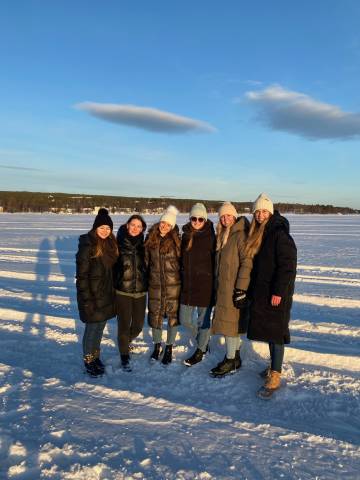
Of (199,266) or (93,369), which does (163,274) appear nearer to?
(199,266)

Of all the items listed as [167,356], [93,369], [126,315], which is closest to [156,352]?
[167,356]

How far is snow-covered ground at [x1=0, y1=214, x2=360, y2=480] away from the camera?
254 cm

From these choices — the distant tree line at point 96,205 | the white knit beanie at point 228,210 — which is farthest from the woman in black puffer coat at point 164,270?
the distant tree line at point 96,205

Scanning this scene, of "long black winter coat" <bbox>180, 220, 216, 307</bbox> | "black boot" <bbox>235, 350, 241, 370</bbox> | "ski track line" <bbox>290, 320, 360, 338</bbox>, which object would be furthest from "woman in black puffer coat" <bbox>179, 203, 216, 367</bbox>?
"ski track line" <bbox>290, 320, 360, 338</bbox>

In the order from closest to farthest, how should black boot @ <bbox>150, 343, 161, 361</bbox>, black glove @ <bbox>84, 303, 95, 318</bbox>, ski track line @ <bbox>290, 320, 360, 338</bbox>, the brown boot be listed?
the brown boot < black glove @ <bbox>84, 303, 95, 318</bbox> < black boot @ <bbox>150, 343, 161, 361</bbox> < ski track line @ <bbox>290, 320, 360, 338</bbox>

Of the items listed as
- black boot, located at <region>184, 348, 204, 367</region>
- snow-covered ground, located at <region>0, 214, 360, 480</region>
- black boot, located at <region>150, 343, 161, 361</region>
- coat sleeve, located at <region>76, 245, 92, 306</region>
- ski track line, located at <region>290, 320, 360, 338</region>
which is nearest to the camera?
snow-covered ground, located at <region>0, 214, 360, 480</region>

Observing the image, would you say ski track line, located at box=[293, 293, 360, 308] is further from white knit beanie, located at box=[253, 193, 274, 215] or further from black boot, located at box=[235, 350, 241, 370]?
white knit beanie, located at box=[253, 193, 274, 215]

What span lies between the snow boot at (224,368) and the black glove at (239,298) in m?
0.66

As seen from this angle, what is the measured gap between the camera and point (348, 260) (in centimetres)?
1173

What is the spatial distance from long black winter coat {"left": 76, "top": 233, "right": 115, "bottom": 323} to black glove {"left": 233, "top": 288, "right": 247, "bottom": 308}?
4.40ft

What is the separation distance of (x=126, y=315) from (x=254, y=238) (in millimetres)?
1619

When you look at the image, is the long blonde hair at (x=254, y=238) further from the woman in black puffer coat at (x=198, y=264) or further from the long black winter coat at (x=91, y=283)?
the long black winter coat at (x=91, y=283)

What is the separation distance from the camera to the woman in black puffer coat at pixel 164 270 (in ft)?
13.4

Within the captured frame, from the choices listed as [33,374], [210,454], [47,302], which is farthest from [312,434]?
[47,302]
